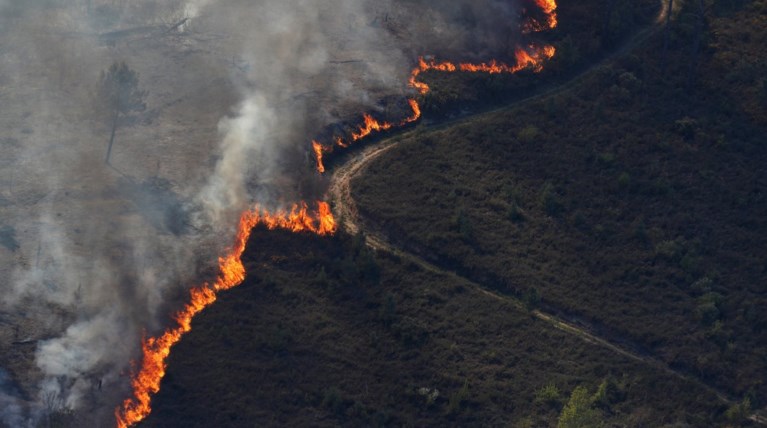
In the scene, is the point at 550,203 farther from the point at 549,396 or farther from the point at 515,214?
the point at 549,396

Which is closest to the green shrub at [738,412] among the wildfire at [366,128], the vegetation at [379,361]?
the vegetation at [379,361]

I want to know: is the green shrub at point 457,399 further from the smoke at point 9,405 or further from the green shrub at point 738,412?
the smoke at point 9,405

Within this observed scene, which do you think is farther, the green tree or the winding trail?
the winding trail

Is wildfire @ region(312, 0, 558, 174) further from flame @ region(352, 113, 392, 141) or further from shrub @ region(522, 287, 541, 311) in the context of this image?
shrub @ region(522, 287, 541, 311)

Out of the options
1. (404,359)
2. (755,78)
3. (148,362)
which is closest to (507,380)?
(404,359)

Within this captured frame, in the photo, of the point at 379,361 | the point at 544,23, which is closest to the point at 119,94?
the point at 379,361

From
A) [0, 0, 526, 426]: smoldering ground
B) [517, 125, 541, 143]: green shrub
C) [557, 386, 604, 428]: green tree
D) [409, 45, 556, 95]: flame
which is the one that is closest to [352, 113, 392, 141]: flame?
[0, 0, 526, 426]: smoldering ground
